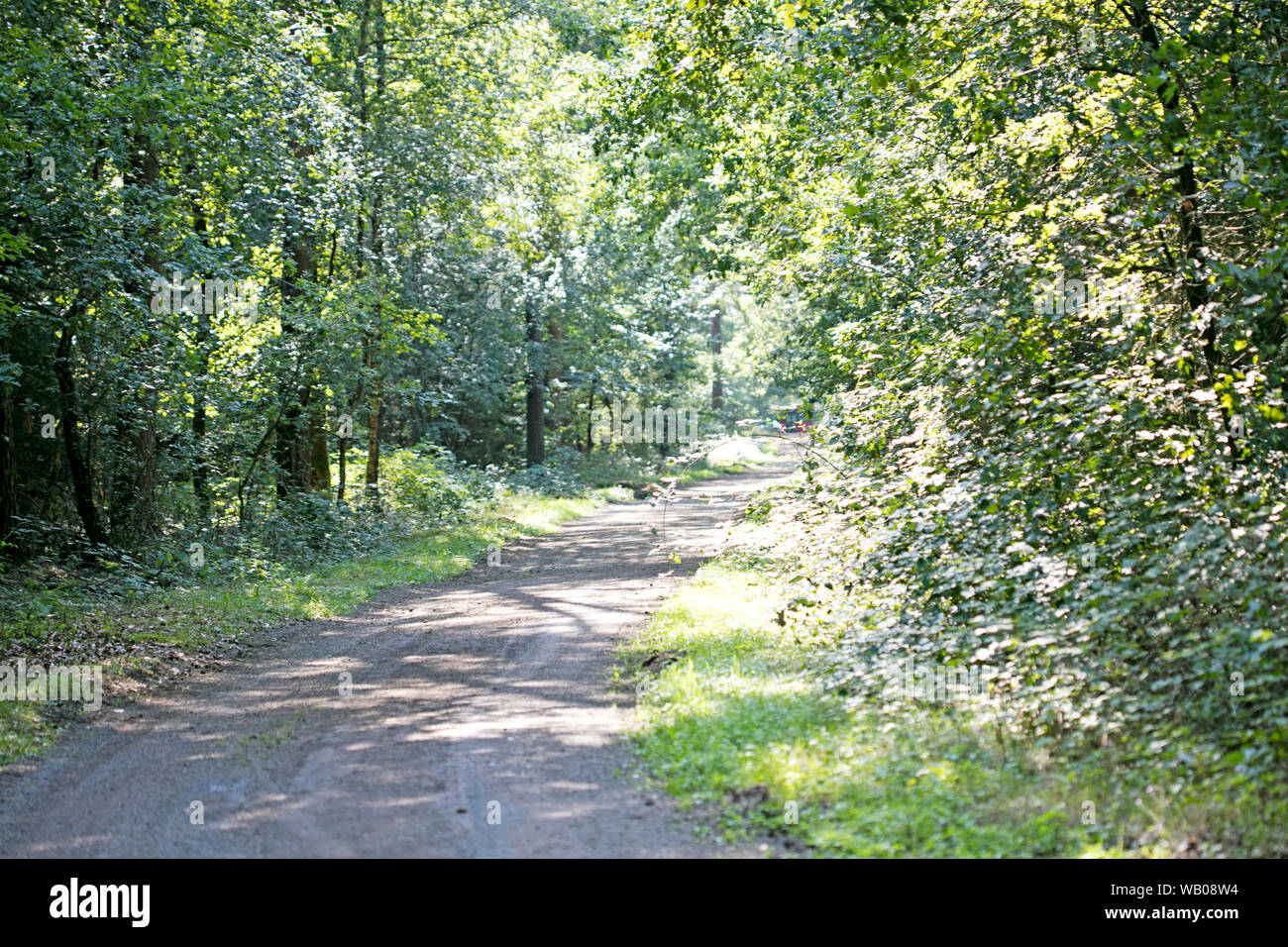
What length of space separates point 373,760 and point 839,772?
10.4ft

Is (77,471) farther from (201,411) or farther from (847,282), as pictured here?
(847,282)

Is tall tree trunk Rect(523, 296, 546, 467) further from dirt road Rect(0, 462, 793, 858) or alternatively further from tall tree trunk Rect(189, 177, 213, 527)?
dirt road Rect(0, 462, 793, 858)

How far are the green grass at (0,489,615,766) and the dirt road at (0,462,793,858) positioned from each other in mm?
416

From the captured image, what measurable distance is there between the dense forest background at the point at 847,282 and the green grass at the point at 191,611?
146cm

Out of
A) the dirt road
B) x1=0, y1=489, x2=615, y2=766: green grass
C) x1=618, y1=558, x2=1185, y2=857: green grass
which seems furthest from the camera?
x1=0, y1=489, x2=615, y2=766: green grass

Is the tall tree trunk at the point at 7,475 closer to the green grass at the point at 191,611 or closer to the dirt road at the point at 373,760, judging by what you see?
the green grass at the point at 191,611

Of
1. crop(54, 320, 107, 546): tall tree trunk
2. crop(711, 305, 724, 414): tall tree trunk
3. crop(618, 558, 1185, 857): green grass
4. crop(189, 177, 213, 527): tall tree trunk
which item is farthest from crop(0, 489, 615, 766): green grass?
crop(711, 305, 724, 414): tall tree trunk

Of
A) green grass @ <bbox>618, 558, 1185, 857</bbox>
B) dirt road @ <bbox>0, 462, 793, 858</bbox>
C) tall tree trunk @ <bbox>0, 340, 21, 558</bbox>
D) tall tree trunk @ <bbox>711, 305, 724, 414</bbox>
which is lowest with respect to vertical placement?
dirt road @ <bbox>0, 462, 793, 858</bbox>

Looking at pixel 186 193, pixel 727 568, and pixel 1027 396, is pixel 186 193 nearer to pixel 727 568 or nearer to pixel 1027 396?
pixel 727 568

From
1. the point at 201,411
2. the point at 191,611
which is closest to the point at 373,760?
the point at 191,611

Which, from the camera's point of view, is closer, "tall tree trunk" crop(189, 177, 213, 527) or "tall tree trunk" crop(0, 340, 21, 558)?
"tall tree trunk" crop(0, 340, 21, 558)

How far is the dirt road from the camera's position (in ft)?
18.7

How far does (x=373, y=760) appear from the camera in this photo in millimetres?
7117

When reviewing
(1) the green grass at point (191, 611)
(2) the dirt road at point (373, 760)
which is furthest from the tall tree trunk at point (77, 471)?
(2) the dirt road at point (373, 760)
